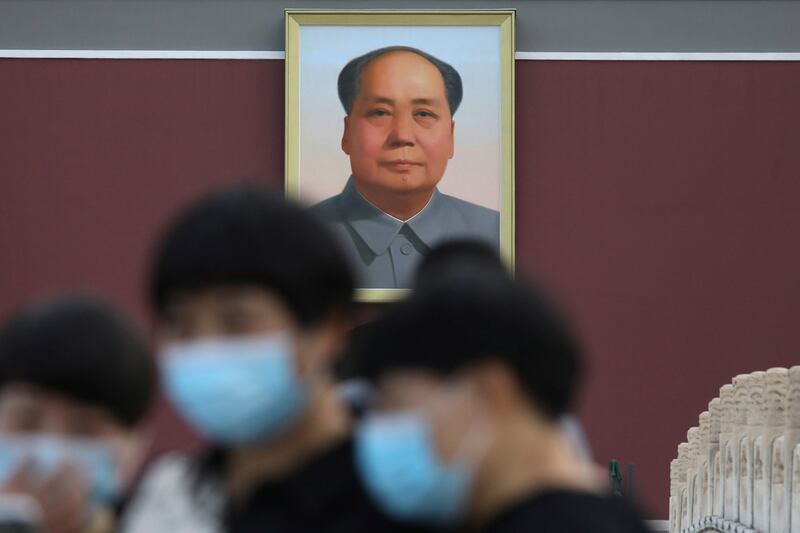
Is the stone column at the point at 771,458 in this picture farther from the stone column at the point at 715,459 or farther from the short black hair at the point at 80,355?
the short black hair at the point at 80,355

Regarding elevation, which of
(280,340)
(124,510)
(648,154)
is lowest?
(124,510)

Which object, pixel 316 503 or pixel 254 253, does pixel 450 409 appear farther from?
pixel 254 253

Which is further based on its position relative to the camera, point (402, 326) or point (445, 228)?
point (445, 228)

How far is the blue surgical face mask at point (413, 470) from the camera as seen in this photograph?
75.2 inches

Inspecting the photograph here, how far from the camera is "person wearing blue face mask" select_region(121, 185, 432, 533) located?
2088 mm

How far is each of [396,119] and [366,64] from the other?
58 cm

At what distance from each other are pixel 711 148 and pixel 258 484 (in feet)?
40.1

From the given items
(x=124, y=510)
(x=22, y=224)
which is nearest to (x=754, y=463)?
(x=124, y=510)

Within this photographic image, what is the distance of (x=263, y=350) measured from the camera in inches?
82.2

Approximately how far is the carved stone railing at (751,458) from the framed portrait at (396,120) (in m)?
4.38

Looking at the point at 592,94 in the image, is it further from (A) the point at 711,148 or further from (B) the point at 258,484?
(B) the point at 258,484

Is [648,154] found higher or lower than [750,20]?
lower

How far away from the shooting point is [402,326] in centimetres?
193

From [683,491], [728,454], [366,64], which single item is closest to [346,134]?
[366,64]
